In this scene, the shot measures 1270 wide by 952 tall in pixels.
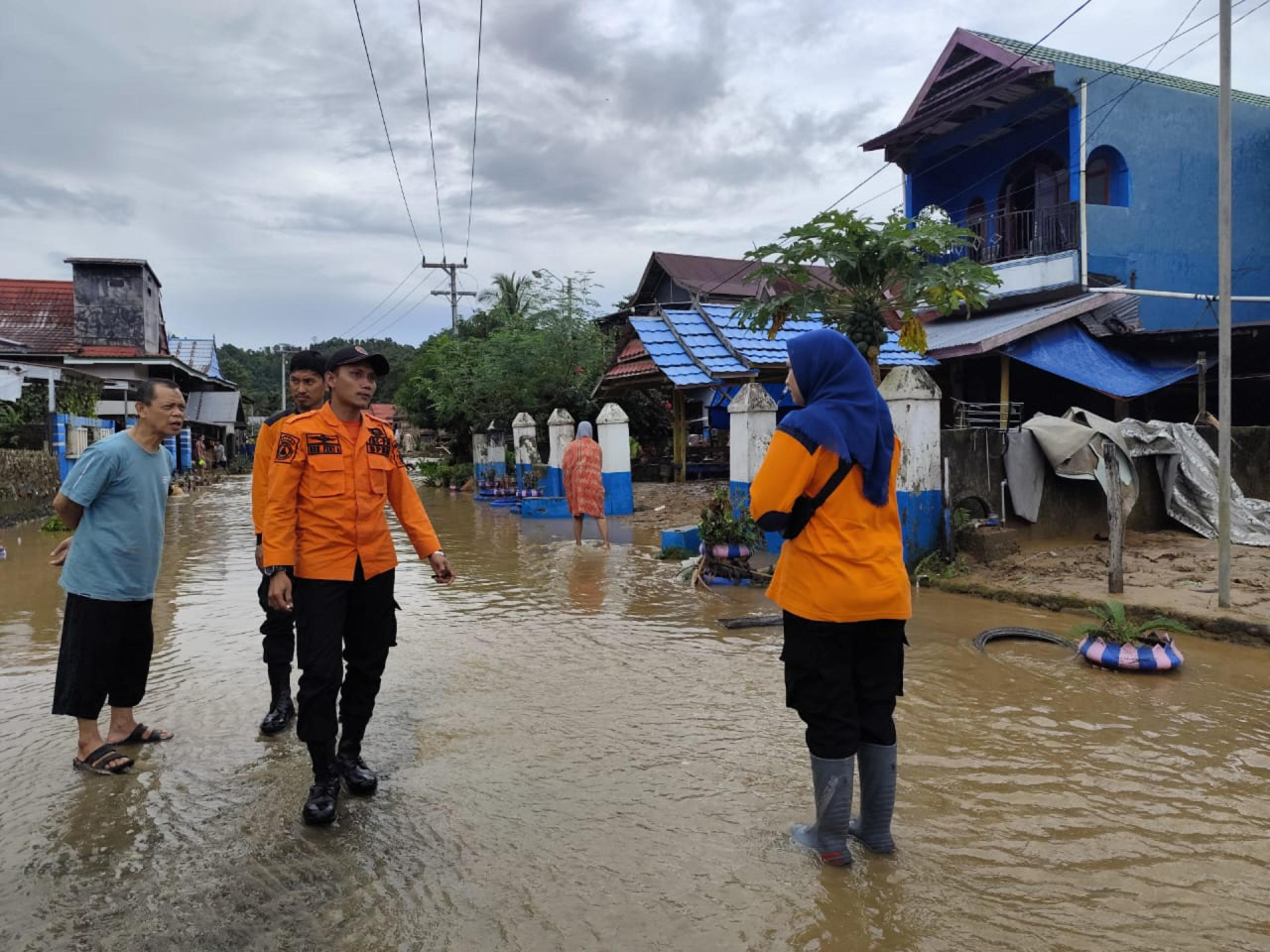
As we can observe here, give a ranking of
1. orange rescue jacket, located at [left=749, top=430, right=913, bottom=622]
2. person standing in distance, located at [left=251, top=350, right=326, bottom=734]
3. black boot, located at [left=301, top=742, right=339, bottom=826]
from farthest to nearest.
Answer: person standing in distance, located at [left=251, top=350, right=326, bottom=734] < black boot, located at [left=301, top=742, right=339, bottom=826] < orange rescue jacket, located at [left=749, top=430, right=913, bottom=622]

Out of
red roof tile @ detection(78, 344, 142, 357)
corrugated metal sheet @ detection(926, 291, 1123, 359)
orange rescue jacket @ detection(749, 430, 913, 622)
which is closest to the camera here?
orange rescue jacket @ detection(749, 430, 913, 622)

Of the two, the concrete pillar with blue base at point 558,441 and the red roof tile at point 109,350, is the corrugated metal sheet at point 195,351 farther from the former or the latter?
the concrete pillar with blue base at point 558,441

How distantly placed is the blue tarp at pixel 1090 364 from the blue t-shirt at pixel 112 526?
506 inches

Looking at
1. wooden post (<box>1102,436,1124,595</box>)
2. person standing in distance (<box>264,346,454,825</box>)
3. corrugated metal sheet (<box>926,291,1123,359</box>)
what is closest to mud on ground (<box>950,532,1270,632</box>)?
wooden post (<box>1102,436,1124,595</box>)

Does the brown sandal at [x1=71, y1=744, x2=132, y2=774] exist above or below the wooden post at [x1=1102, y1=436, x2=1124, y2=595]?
below

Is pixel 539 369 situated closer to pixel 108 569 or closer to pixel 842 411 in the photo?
pixel 108 569

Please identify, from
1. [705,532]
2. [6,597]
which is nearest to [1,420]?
[6,597]

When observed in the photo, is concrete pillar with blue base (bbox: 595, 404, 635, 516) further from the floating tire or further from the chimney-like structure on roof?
the chimney-like structure on roof

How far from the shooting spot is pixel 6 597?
8.16 metres

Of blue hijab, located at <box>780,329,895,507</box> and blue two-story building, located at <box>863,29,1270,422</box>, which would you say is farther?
blue two-story building, located at <box>863,29,1270,422</box>

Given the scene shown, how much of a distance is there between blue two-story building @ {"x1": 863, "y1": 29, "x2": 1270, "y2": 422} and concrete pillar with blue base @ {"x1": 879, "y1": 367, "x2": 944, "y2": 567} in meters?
5.51

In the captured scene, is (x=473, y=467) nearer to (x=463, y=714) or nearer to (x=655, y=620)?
(x=655, y=620)

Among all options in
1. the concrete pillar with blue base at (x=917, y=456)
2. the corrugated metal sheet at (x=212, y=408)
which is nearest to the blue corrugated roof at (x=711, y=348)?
the concrete pillar with blue base at (x=917, y=456)

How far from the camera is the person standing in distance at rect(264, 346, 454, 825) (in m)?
3.38
